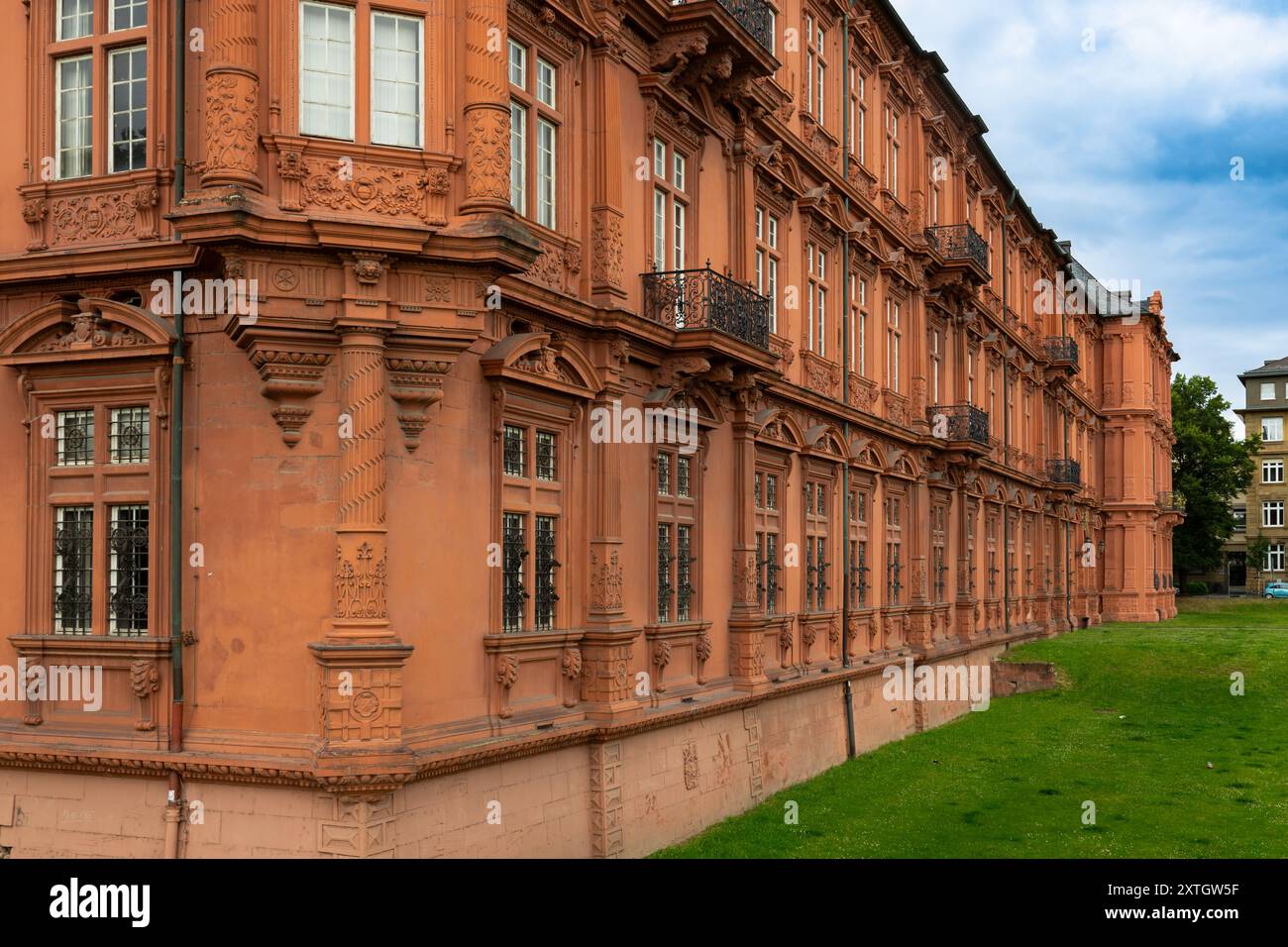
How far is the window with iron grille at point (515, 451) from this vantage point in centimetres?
1595

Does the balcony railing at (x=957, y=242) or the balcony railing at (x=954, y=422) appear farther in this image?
the balcony railing at (x=957, y=242)

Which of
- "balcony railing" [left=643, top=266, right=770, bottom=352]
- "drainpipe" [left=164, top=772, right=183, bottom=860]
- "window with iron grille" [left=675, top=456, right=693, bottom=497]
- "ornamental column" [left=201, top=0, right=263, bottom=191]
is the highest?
"ornamental column" [left=201, top=0, right=263, bottom=191]

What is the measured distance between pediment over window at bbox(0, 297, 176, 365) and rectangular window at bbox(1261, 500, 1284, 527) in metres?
106

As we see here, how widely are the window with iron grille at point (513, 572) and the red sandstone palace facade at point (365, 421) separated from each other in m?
0.06

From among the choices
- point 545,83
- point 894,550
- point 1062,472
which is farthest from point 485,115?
point 1062,472

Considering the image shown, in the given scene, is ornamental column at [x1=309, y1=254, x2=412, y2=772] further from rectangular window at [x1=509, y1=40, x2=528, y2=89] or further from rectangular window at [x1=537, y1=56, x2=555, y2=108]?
rectangular window at [x1=537, y1=56, x2=555, y2=108]

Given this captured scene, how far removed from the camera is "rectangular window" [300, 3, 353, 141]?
45.6 feet

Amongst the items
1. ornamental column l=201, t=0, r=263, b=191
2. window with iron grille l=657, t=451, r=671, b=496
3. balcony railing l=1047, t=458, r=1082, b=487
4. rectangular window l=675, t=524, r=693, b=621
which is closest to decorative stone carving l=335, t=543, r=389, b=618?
ornamental column l=201, t=0, r=263, b=191

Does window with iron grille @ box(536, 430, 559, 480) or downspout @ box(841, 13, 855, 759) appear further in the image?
downspout @ box(841, 13, 855, 759)

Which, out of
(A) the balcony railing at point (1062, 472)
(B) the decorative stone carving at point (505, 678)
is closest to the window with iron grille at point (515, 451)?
(B) the decorative stone carving at point (505, 678)

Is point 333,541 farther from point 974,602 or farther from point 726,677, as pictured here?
point 974,602

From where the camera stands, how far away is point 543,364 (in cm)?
1647

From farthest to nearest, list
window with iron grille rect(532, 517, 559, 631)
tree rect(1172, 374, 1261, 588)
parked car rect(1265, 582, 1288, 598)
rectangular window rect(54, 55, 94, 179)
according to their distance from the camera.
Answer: parked car rect(1265, 582, 1288, 598) → tree rect(1172, 374, 1261, 588) → window with iron grille rect(532, 517, 559, 631) → rectangular window rect(54, 55, 94, 179)

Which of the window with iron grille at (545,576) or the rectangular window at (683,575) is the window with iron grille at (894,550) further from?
the window with iron grille at (545,576)
